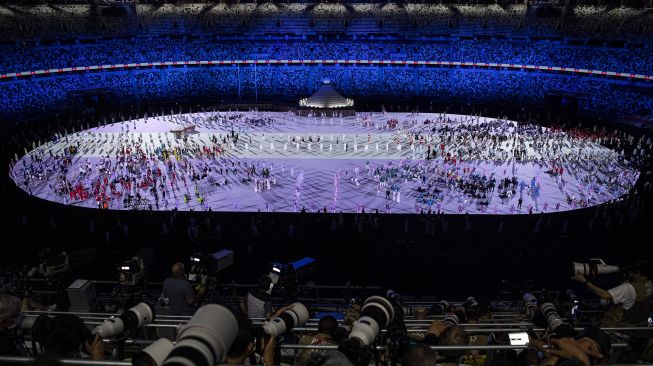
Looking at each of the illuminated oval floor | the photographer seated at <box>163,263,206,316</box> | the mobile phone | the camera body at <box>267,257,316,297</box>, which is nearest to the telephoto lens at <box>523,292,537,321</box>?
the mobile phone

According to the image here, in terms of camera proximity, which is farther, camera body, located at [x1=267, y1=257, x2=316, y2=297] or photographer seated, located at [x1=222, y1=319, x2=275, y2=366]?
camera body, located at [x1=267, y1=257, x2=316, y2=297]

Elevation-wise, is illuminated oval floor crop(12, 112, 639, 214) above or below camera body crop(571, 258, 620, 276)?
below

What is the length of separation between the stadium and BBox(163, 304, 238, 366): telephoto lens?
0.04ft

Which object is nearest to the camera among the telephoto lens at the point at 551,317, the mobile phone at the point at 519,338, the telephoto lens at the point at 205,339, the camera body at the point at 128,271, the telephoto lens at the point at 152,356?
the telephoto lens at the point at 205,339

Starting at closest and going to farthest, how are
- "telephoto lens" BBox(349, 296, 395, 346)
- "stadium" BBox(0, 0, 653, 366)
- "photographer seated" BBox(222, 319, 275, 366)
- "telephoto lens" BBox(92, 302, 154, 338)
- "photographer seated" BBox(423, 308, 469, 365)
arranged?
"telephoto lens" BBox(349, 296, 395, 346) → "photographer seated" BBox(222, 319, 275, 366) → "telephoto lens" BBox(92, 302, 154, 338) → "stadium" BBox(0, 0, 653, 366) → "photographer seated" BBox(423, 308, 469, 365)

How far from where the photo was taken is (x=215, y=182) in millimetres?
29828

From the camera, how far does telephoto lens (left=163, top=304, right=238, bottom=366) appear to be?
9.37 feet

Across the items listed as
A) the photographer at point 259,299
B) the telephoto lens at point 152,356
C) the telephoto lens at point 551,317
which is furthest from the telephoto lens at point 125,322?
the telephoto lens at point 551,317

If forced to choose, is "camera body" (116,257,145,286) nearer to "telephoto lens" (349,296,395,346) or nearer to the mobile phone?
"telephoto lens" (349,296,395,346)

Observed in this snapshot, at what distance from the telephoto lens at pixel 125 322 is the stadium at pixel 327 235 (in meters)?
0.02

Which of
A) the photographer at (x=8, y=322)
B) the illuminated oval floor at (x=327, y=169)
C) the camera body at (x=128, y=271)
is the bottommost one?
the illuminated oval floor at (x=327, y=169)

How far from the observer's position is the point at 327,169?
3328 cm

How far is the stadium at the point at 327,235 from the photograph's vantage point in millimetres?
5383

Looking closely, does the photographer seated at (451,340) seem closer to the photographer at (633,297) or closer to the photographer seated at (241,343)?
the photographer seated at (241,343)
